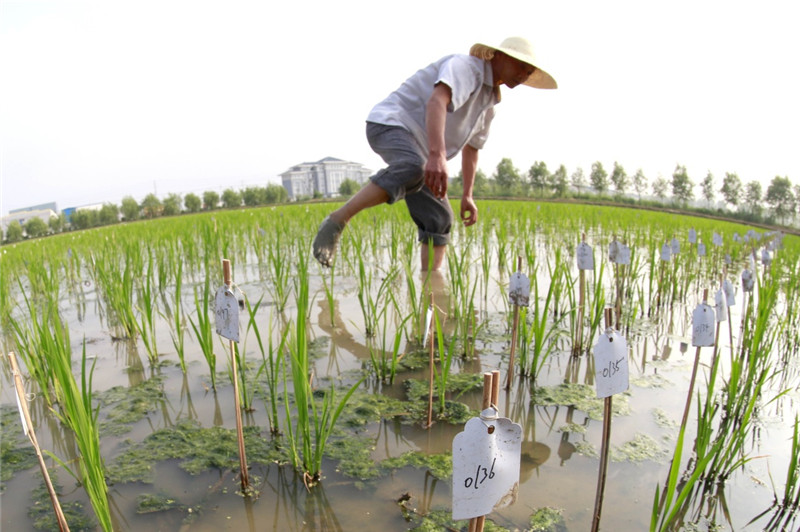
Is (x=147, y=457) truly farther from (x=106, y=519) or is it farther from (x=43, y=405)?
(x=43, y=405)

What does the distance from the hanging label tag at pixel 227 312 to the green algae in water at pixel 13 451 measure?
24.5 inches

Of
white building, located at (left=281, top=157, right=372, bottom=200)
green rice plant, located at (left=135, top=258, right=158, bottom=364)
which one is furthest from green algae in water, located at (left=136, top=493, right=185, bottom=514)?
white building, located at (left=281, top=157, right=372, bottom=200)

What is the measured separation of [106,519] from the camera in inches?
29.6

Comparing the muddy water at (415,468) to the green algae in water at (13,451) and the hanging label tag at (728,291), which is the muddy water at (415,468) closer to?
the green algae in water at (13,451)

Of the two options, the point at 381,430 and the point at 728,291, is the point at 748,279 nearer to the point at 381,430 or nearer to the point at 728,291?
the point at 728,291

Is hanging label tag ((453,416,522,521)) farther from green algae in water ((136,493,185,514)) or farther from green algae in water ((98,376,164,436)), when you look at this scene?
green algae in water ((98,376,164,436))

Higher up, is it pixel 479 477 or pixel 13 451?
pixel 479 477

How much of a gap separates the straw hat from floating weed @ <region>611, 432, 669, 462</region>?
133cm

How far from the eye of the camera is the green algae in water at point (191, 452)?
3.36 feet

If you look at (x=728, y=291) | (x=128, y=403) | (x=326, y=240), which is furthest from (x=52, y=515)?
(x=728, y=291)

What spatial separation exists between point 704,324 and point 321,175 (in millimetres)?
57320

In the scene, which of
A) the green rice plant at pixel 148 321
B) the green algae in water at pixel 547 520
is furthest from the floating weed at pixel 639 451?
the green rice plant at pixel 148 321

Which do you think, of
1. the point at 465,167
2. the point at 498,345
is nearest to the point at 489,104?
the point at 465,167

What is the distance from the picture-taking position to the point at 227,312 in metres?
0.91
